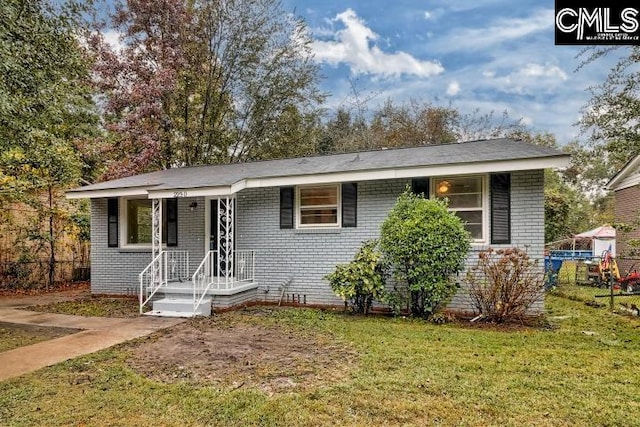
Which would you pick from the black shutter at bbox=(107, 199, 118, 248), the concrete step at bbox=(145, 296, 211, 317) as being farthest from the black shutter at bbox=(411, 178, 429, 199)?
the black shutter at bbox=(107, 199, 118, 248)

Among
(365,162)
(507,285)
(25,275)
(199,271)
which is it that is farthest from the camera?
(25,275)

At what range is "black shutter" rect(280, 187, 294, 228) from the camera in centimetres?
934

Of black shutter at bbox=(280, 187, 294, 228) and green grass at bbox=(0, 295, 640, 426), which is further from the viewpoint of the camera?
black shutter at bbox=(280, 187, 294, 228)

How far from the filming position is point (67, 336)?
21.5ft

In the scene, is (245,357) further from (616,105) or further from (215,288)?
(616,105)

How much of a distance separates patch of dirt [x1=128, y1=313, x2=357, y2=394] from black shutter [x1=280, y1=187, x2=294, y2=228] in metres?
2.89

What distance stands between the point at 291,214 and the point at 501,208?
4.37 meters

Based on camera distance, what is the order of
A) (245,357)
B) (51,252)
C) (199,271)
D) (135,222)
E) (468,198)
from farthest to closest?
1. (51,252)
2. (135,222)
3. (199,271)
4. (468,198)
5. (245,357)

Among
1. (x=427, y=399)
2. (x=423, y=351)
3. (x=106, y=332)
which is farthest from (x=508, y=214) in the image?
(x=106, y=332)

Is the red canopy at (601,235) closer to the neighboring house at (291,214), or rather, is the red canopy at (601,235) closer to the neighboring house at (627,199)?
the neighboring house at (627,199)

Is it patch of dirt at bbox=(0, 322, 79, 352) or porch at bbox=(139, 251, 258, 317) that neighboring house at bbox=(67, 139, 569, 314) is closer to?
porch at bbox=(139, 251, 258, 317)

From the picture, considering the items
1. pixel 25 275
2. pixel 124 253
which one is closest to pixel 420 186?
pixel 124 253

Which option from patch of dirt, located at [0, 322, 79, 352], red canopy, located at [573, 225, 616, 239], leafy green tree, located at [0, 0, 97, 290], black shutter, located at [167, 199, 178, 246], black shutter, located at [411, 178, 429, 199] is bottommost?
patch of dirt, located at [0, 322, 79, 352]

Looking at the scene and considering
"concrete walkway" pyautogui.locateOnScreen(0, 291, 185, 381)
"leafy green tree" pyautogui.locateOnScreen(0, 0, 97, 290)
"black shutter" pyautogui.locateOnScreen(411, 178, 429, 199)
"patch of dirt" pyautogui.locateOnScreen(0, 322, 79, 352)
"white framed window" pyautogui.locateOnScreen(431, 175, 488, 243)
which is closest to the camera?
"concrete walkway" pyautogui.locateOnScreen(0, 291, 185, 381)
